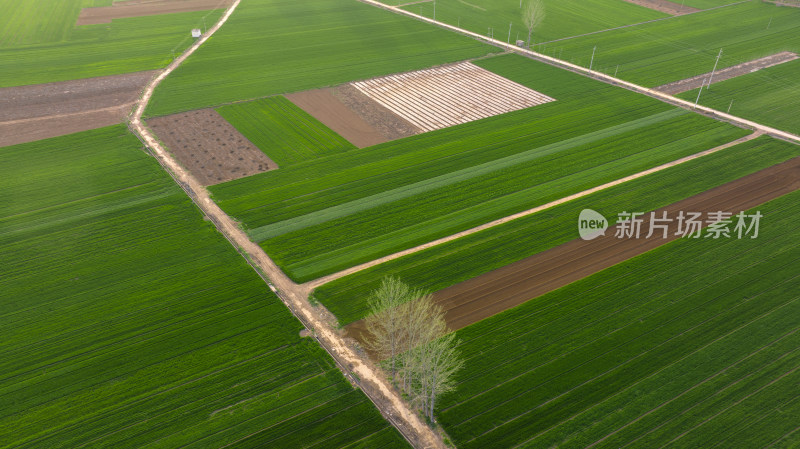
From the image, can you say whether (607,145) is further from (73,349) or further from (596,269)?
(73,349)

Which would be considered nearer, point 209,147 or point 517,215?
point 517,215

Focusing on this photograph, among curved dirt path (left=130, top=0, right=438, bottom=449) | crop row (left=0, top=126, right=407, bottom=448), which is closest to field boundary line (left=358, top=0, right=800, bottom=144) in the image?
curved dirt path (left=130, top=0, right=438, bottom=449)

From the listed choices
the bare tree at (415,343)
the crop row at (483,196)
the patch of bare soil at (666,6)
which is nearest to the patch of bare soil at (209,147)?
the crop row at (483,196)

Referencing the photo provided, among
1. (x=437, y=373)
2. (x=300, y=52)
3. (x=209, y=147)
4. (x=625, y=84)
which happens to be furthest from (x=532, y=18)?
(x=437, y=373)

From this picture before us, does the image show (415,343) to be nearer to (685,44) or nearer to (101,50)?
(101,50)

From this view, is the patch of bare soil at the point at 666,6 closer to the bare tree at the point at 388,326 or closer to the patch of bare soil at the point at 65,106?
the patch of bare soil at the point at 65,106

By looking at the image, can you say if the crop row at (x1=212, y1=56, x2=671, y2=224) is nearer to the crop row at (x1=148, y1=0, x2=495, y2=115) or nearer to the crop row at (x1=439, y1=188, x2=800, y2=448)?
the crop row at (x1=148, y1=0, x2=495, y2=115)

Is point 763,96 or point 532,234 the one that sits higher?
point 763,96
